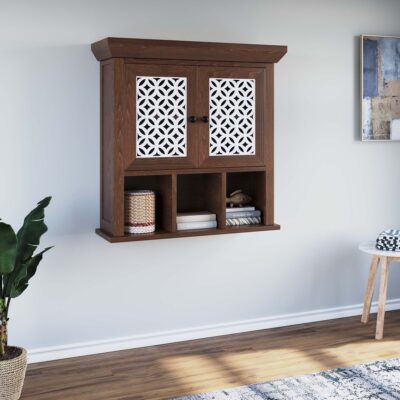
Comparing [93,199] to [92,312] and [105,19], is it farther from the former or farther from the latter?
[105,19]

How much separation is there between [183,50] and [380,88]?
1585 mm

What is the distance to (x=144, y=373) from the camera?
359 centimetres

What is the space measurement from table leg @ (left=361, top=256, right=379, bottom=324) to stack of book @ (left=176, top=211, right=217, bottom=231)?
1104 millimetres

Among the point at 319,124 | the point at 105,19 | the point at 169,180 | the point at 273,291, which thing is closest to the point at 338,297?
the point at 273,291

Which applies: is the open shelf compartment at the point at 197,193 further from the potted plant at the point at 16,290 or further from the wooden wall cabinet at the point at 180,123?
the potted plant at the point at 16,290

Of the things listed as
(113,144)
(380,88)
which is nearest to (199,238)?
(113,144)

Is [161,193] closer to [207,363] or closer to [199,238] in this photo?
[199,238]

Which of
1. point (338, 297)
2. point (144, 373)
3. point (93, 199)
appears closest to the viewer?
A: point (144, 373)

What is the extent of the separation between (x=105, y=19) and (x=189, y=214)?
1160 millimetres

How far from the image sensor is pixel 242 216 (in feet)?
13.0

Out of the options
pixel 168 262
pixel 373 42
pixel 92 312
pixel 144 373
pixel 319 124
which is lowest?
pixel 144 373

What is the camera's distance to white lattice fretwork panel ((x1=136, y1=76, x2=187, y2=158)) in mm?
3578

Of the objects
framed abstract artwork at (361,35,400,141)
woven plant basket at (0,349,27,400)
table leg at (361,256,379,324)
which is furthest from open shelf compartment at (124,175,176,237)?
framed abstract artwork at (361,35,400,141)

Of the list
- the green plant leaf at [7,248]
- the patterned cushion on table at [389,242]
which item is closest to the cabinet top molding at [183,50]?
the green plant leaf at [7,248]
